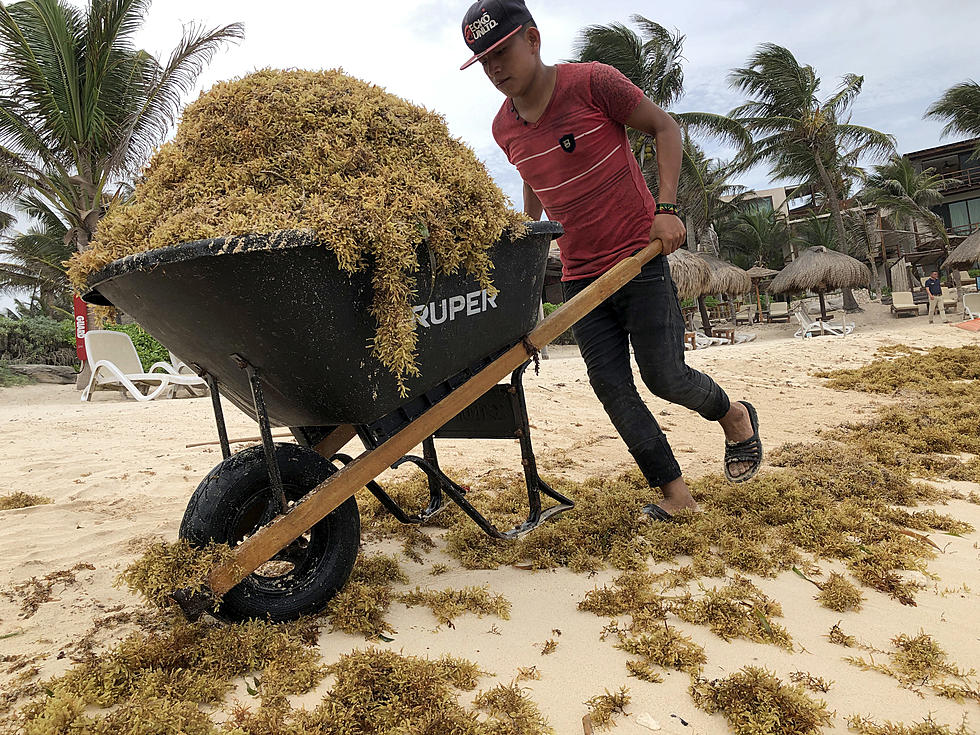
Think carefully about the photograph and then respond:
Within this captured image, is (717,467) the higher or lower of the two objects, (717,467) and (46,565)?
the lower

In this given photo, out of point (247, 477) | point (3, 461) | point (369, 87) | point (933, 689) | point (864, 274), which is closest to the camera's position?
point (933, 689)

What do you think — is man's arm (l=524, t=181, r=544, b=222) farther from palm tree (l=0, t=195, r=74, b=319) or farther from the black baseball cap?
palm tree (l=0, t=195, r=74, b=319)

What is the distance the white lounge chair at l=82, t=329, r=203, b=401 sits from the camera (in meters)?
8.35

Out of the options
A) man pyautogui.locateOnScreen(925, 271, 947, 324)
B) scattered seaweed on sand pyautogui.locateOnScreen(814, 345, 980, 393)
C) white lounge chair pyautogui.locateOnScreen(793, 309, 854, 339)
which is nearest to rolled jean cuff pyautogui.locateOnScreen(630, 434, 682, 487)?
scattered seaweed on sand pyautogui.locateOnScreen(814, 345, 980, 393)

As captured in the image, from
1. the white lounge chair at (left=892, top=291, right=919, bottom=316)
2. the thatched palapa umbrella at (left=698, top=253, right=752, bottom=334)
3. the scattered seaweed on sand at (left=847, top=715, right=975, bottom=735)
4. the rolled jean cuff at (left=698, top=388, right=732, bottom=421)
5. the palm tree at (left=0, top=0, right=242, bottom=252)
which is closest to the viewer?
the scattered seaweed on sand at (left=847, top=715, right=975, bottom=735)

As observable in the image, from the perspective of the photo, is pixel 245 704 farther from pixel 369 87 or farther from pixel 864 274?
pixel 864 274

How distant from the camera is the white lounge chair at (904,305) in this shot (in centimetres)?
1695

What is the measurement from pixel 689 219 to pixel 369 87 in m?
21.6

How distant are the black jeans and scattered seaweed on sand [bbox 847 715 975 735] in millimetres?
1297

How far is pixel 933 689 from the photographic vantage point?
4.23 ft

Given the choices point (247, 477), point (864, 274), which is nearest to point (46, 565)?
point (247, 477)

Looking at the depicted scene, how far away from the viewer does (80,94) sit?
11.8 m

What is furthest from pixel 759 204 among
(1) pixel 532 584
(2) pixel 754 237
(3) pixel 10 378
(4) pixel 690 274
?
(1) pixel 532 584

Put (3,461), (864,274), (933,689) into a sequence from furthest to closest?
(864,274)
(3,461)
(933,689)
